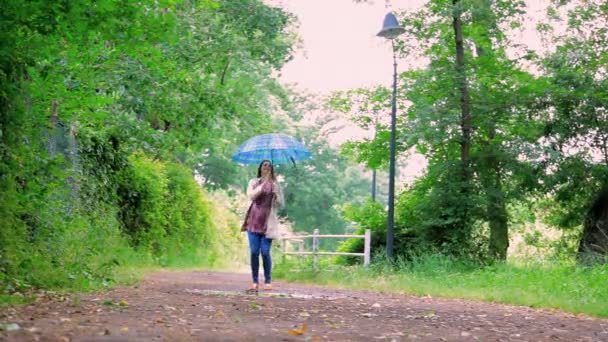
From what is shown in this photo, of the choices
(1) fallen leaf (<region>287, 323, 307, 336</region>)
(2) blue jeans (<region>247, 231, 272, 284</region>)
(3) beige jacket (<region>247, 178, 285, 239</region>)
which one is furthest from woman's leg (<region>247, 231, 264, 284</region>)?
(1) fallen leaf (<region>287, 323, 307, 336</region>)

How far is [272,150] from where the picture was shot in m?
13.2

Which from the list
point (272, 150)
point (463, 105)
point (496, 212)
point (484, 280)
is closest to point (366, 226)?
point (496, 212)

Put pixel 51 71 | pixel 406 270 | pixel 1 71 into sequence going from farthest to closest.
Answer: pixel 406 270
pixel 51 71
pixel 1 71

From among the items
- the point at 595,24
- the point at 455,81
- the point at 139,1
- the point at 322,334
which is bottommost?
the point at 322,334

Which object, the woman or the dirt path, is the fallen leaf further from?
the woman

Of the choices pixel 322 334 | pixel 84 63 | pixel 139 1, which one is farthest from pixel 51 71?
pixel 322 334

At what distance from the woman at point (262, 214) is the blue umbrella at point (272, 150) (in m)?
1.65

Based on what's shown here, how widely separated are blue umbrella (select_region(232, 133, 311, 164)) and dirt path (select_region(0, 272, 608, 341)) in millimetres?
3413

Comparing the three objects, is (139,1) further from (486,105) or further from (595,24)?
(595,24)

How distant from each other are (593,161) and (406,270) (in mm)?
4853

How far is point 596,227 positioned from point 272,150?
790 centimetres

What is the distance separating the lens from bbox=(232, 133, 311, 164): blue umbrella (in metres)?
12.8

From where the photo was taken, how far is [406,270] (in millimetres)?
15039

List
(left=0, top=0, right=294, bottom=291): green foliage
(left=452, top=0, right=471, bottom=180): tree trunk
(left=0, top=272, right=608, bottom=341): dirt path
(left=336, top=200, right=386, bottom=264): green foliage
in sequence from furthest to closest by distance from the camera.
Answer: (left=336, top=200, right=386, bottom=264): green foliage → (left=452, top=0, right=471, bottom=180): tree trunk → (left=0, top=0, right=294, bottom=291): green foliage → (left=0, top=272, right=608, bottom=341): dirt path
